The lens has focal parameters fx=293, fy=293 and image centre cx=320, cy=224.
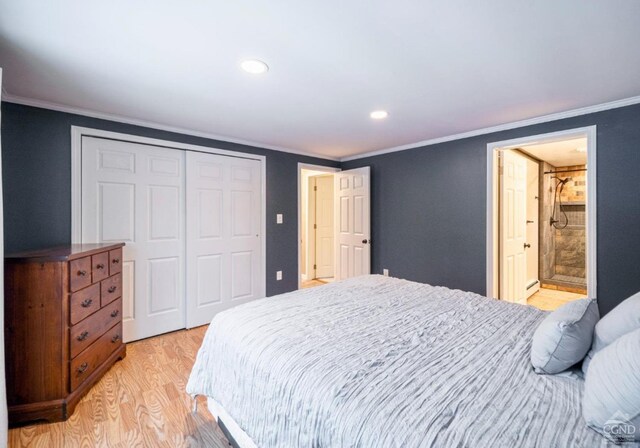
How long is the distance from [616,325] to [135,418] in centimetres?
252

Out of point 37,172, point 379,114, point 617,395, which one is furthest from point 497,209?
point 37,172

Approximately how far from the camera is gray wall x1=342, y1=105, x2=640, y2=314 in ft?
8.00

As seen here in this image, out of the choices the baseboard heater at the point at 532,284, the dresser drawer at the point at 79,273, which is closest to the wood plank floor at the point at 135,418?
the dresser drawer at the point at 79,273

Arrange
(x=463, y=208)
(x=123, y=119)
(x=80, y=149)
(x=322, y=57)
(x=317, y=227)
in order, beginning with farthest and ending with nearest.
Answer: (x=317, y=227) → (x=463, y=208) → (x=123, y=119) → (x=80, y=149) → (x=322, y=57)

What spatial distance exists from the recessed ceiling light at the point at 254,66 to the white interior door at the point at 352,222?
2.52 metres

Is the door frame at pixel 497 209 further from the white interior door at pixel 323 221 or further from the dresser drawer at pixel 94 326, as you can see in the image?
the dresser drawer at pixel 94 326

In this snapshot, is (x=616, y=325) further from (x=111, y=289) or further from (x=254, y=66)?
(x=111, y=289)

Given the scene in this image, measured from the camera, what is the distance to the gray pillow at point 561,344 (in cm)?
112

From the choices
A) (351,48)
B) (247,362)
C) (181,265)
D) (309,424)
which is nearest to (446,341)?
(309,424)

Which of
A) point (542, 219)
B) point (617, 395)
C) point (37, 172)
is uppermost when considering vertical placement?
point (37, 172)

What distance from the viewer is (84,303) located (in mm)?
2094

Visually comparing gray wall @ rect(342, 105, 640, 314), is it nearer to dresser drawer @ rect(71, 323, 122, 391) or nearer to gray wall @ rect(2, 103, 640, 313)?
gray wall @ rect(2, 103, 640, 313)

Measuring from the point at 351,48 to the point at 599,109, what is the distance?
2.40m

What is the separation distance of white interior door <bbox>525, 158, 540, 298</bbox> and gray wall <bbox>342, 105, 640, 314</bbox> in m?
1.90
